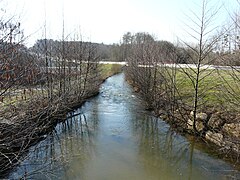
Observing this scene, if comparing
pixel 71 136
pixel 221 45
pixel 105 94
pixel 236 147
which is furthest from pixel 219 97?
pixel 105 94

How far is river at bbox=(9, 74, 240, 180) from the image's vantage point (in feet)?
22.2

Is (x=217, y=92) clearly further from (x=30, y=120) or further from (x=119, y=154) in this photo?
(x=30, y=120)

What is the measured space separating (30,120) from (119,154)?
305cm

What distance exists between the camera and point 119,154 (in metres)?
8.01

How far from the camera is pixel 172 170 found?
713cm

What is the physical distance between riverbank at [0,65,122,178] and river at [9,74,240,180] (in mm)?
332

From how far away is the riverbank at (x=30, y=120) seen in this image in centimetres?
587

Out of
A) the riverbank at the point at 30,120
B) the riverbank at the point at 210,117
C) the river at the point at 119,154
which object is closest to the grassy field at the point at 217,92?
the riverbank at the point at 210,117

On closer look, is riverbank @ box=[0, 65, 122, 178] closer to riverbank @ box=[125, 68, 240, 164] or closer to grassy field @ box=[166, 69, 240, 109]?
riverbank @ box=[125, 68, 240, 164]

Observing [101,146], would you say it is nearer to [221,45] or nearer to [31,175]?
[31,175]

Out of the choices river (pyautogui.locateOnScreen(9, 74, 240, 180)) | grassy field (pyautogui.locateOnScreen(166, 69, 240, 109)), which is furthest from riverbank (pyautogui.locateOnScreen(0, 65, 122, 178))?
grassy field (pyautogui.locateOnScreen(166, 69, 240, 109))

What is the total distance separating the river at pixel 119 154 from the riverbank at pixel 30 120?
1.09 feet

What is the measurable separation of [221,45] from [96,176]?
21.3 feet

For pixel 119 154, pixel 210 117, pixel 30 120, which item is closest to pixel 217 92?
pixel 210 117
